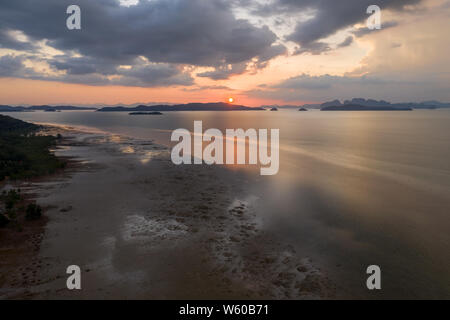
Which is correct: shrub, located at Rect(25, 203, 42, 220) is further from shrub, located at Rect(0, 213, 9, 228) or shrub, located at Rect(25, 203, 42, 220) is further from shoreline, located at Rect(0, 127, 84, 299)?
shrub, located at Rect(0, 213, 9, 228)

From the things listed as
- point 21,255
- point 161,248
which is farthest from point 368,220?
point 21,255

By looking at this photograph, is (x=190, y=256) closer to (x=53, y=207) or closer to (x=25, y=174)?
(x=53, y=207)

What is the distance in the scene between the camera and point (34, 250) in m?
12.8

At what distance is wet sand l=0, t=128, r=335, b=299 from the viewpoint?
33.8ft

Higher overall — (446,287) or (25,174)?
(25,174)

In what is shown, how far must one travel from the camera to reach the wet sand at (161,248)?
1031 cm

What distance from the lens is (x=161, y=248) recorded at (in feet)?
44.1

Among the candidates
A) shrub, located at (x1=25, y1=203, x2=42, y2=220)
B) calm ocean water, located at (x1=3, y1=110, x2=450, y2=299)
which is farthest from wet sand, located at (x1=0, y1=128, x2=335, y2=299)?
calm ocean water, located at (x1=3, y1=110, x2=450, y2=299)

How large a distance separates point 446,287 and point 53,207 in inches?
879

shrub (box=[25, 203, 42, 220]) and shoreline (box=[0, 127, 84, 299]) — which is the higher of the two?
shrub (box=[25, 203, 42, 220])

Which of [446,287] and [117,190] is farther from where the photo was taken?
[117,190]

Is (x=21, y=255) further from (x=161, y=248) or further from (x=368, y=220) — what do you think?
(x=368, y=220)

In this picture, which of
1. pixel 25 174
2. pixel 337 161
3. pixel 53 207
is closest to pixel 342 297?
pixel 53 207
